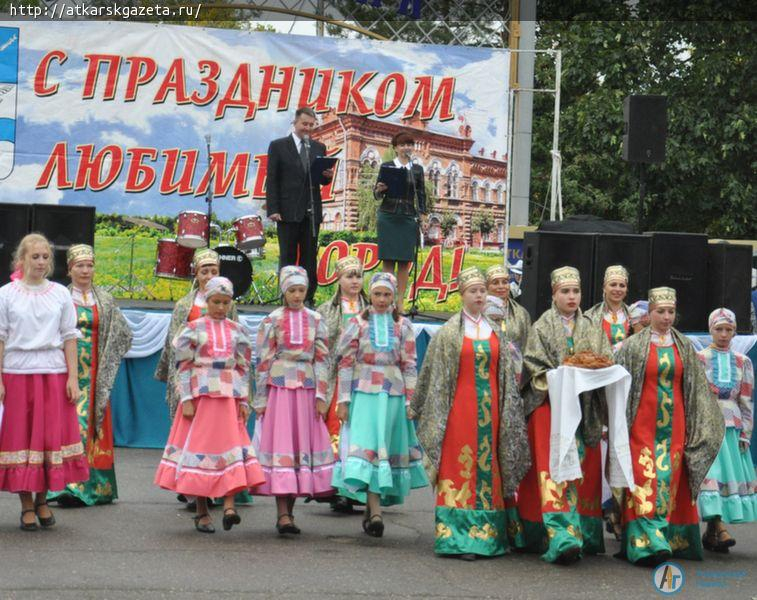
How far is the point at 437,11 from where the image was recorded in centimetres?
1585

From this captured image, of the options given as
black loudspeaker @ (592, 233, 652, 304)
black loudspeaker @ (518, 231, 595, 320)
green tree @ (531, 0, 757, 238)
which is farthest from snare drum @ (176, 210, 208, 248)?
green tree @ (531, 0, 757, 238)

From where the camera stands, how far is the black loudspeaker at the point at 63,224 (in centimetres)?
1177

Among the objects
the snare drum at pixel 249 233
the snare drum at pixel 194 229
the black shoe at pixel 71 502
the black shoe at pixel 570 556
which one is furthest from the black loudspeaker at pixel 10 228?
the black shoe at pixel 570 556

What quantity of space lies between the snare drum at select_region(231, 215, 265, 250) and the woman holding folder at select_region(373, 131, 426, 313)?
182 centimetres

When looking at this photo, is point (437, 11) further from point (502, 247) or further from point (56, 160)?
point (56, 160)

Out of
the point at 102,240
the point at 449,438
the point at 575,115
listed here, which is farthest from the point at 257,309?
the point at 575,115

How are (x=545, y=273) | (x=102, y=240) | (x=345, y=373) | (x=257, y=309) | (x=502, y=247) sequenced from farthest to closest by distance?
(x=502, y=247), (x=102, y=240), (x=257, y=309), (x=545, y=273), (x=345, y=373)

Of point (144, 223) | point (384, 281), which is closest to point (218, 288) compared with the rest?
point (384, 281)

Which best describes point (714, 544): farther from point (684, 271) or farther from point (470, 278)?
point (684, 271)

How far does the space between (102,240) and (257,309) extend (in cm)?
226

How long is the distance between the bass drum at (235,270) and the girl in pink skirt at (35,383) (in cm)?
570

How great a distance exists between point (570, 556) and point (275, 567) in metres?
1.57

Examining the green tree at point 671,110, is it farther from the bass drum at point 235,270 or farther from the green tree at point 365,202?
the bass drum at point 235,270

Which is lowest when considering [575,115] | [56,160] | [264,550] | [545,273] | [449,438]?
[264,550]
